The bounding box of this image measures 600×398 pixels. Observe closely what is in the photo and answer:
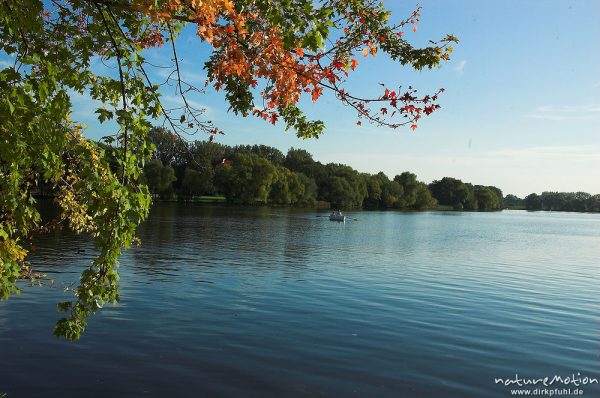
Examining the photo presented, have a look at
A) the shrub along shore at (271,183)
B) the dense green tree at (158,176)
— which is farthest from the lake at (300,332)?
the dense green tree at (158,176)

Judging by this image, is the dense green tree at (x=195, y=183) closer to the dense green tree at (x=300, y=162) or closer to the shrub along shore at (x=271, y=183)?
the shrub along shore at (x=271, y=183)

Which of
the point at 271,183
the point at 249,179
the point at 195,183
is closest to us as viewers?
the point at 195,183

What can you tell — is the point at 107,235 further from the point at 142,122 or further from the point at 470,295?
the point at 470,295

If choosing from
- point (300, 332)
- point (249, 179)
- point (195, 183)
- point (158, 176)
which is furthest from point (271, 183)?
point (300, 332)

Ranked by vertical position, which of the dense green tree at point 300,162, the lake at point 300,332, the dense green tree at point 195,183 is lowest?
the lake at point 300,332

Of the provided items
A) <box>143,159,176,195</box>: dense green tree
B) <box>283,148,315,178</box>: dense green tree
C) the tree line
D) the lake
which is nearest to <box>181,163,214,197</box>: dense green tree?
the tree line

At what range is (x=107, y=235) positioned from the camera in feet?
19.4

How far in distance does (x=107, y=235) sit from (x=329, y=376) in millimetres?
8021

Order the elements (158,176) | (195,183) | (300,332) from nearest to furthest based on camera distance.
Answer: (300,332)
(158,176)
(195,183)

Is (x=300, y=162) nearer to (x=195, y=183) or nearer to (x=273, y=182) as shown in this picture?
(x=273, y=182)

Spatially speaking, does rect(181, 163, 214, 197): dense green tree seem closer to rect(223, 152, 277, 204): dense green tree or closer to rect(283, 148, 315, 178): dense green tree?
rect(223, 152, 277, 204): dense green tree

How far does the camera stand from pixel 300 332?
15.9 metres

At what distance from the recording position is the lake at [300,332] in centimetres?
1175

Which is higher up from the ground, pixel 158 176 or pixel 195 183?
pixel 158 176
